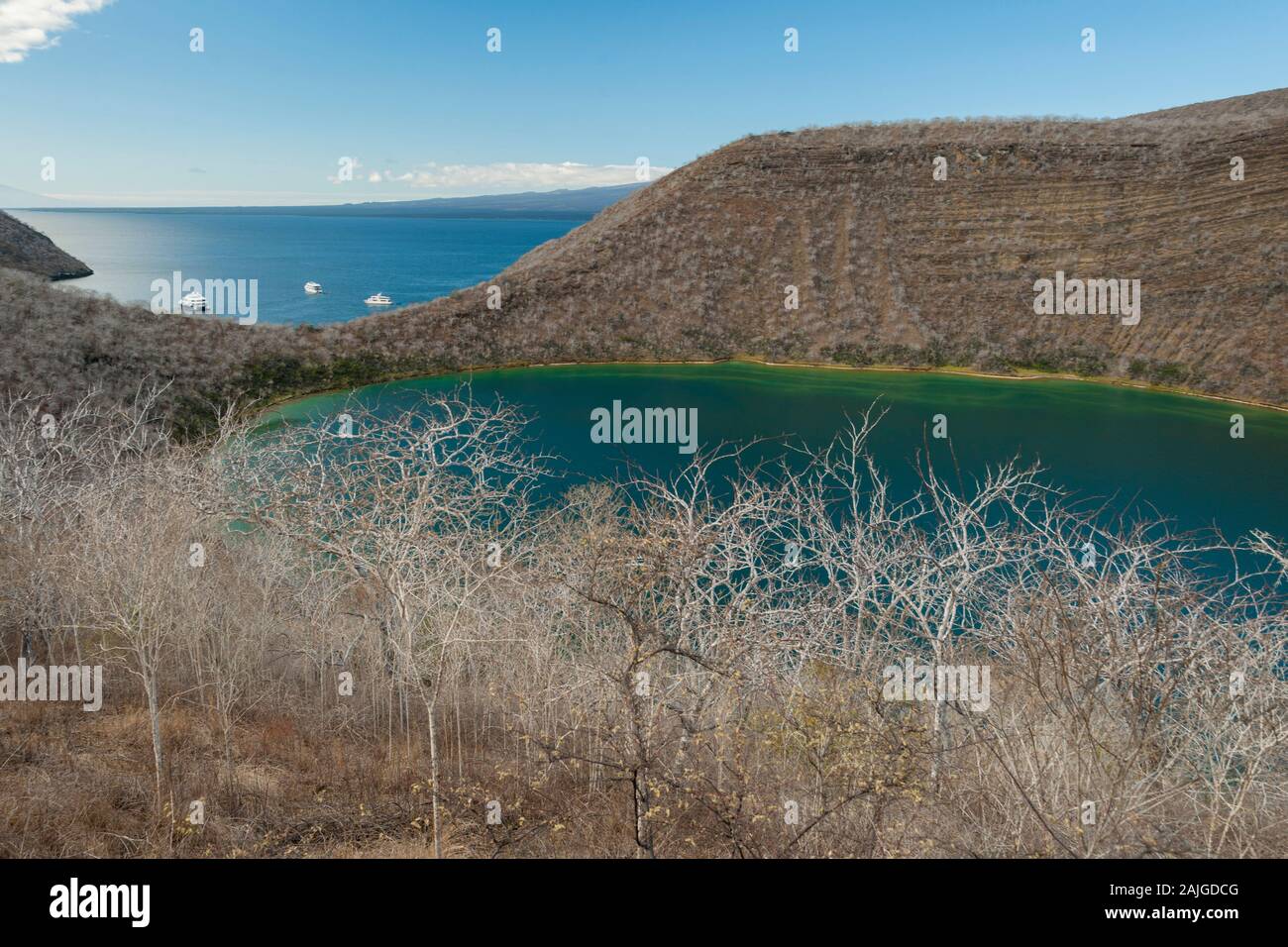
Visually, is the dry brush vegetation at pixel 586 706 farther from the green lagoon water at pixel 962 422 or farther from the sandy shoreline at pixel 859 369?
the sandy shoreline at pixel 859 369

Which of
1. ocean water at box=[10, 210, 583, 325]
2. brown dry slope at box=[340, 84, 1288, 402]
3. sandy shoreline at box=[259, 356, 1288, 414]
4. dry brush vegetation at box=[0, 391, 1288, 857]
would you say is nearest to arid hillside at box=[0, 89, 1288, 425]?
brown dry slope at box=[340, 84, 1288, 402]

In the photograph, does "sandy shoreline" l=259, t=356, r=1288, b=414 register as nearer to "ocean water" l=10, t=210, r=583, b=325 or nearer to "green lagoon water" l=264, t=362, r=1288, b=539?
"green lagoon water" l=264, t=362, r=1288, b=539

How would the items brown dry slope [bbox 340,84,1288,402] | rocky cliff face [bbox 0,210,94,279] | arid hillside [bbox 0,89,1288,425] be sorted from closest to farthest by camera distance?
1. arid hillside [bbox 0,89,1288,425]
2. brown dry slope [bbox 340,84,1288,402]
3. rocky cliff face [bbox 0,210,94,279]

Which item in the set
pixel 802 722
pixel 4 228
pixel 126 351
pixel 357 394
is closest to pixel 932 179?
pixel 357 394

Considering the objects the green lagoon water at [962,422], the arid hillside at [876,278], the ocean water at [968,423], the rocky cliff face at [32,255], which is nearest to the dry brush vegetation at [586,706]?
the ocean water at [968,423]

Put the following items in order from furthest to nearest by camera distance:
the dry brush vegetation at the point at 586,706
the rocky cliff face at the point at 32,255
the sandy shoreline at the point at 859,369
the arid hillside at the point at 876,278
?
the rocky cliff face at the point at 32,255
the arid hillside at the point at 876,278
the sandy shoreline at the point at 859,369
the dry brush vegetation at the point at 586,706

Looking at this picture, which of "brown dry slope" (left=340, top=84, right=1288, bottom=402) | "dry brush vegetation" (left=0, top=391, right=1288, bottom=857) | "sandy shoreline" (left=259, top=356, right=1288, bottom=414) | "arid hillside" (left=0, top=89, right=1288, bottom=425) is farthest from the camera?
"brown dry slope" (left=340, top=84, right=1288, bottom=402)

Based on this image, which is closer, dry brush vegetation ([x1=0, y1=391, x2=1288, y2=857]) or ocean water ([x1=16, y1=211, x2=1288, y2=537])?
dry brush vegetation ([x1=0, y1=391, x2=1288, y2=857])
